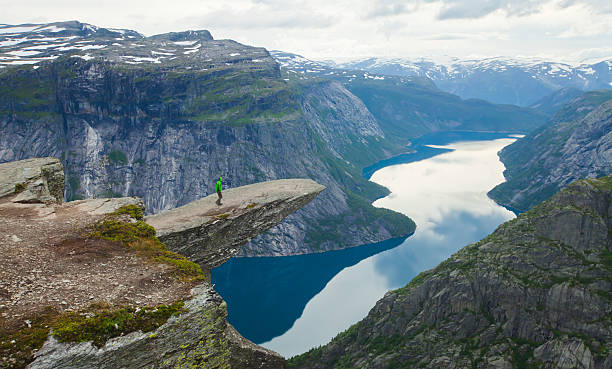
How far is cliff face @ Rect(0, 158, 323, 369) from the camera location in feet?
43.9

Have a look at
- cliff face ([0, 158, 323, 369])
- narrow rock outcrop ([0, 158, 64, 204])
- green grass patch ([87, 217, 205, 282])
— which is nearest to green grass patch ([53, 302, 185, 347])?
cliff face ([0, 158, 323, 369])

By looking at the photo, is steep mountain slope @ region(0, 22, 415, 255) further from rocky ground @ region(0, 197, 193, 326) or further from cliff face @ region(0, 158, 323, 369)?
rocky ground @ region(0, 197, 193, 326)

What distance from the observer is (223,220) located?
27.2 m

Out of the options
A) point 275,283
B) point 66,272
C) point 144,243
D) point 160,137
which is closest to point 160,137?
point 160,137

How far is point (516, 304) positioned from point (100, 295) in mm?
54905

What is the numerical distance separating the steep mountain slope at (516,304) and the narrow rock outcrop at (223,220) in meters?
36.8

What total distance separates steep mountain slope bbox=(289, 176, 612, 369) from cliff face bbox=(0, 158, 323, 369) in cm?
4044

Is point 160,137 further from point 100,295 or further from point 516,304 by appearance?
point 100,295

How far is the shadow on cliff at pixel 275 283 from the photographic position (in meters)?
111

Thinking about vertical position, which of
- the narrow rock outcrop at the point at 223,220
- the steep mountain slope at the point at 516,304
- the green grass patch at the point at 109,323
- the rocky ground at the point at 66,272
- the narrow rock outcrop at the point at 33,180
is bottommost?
the steep mountain slope at the point at 516,304

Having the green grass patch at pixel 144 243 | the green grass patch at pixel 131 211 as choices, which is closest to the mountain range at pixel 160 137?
the green grass patch at pixel 131 211

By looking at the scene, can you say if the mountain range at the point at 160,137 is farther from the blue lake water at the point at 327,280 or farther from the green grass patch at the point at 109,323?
the green grass patch at the point at 109,323

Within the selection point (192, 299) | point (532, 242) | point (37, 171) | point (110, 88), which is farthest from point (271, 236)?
point (192, 299)

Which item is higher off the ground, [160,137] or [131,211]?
[131,211]
